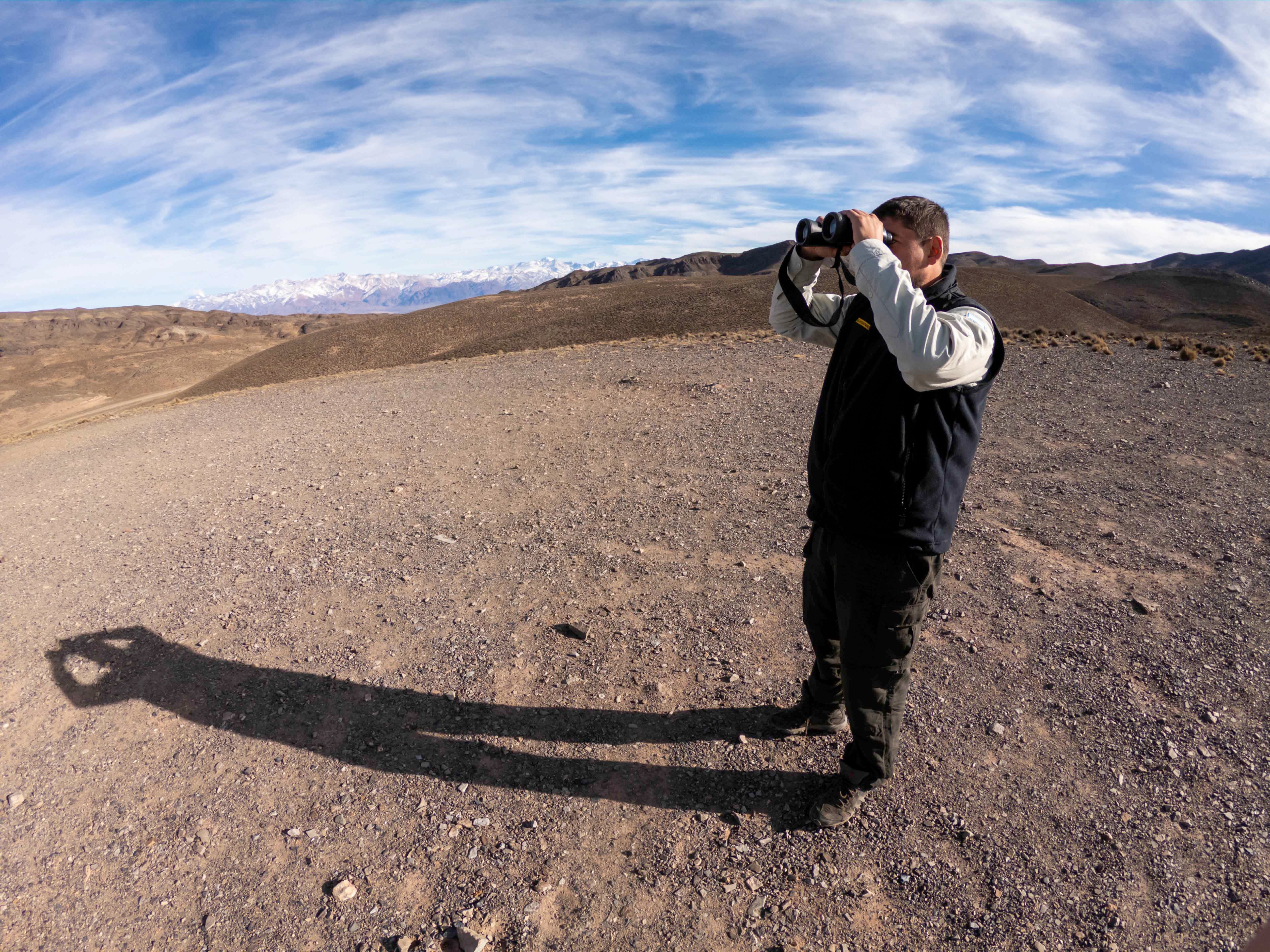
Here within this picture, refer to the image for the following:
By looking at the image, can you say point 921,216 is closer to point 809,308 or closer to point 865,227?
point 865,227

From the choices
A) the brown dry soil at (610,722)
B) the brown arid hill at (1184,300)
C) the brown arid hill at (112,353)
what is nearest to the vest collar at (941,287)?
the brown dry soil at (610,722)

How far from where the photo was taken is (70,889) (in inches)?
111

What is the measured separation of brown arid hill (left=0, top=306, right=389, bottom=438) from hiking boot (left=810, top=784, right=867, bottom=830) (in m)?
30.1

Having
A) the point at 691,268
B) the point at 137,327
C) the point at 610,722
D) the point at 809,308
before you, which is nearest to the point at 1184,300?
the point at 809,308

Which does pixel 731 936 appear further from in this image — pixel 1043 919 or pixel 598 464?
pixel 598 464

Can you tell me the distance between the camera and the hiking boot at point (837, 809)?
282 centimetres

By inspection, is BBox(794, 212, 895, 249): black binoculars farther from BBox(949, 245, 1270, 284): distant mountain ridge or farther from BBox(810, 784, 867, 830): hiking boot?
BBox(949, 245, 1270, 284): distant mountain ridge

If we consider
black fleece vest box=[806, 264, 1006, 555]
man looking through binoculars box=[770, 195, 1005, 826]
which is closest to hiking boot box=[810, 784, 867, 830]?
man looking through binoculars box=[770, 195, 1005, 826]

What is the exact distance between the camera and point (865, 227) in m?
A: 2.22

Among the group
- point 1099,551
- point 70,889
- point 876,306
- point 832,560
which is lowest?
point 70,889

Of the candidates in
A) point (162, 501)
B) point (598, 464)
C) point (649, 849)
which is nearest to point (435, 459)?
point (598, 464)

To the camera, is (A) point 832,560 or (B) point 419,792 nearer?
(A) point 832,560

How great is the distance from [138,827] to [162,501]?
572 cm

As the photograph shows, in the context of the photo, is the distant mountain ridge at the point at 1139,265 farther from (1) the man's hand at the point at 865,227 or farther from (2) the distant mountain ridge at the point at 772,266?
(1) the man's hand at the point at 865,227
